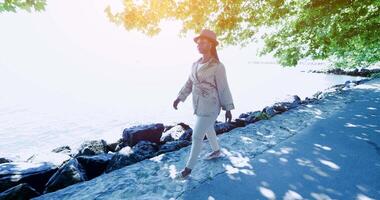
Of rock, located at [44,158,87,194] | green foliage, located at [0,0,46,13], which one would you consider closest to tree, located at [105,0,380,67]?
green foliage, located at [0,0,46,13]

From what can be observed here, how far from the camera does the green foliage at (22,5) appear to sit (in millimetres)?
6891

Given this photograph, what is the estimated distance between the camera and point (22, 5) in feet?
23.3

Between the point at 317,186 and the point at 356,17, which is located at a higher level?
the point at 356,17

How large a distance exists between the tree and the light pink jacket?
19.4 feet

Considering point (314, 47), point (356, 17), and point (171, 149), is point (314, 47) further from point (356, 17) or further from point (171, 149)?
point (171, 149)

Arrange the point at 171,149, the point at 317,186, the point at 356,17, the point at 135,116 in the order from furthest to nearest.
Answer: the point at 135,116, the point at 356,17, the point at 171,149, the point at 317,186

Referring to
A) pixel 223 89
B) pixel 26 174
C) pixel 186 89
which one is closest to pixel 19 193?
pixel 26 174

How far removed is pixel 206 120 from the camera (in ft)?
17.0

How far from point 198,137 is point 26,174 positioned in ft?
10.4

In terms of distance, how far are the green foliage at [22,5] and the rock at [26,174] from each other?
11.3 ft

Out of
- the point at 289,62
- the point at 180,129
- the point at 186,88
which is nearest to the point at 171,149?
the point at 186,88

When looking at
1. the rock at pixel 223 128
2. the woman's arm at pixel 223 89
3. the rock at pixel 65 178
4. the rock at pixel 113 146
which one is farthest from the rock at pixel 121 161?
the rock at pixel 113 146

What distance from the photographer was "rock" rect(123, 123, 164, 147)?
29.2ft

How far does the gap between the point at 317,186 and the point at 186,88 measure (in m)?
2.68
